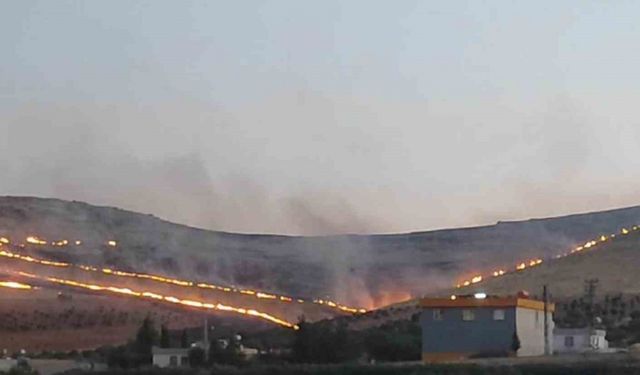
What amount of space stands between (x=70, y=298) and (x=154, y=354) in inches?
1966

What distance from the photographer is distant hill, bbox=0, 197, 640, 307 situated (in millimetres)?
150375

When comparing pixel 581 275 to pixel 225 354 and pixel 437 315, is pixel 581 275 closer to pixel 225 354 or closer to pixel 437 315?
pixel 437 315

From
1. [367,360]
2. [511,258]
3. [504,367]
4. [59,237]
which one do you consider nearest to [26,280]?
[59,237]

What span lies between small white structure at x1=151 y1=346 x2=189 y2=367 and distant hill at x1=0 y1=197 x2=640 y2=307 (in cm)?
6570

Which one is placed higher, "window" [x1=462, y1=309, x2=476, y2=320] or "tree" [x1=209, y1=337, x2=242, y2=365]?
"window" [x1=462, y1=309, x2=476, y2=320]

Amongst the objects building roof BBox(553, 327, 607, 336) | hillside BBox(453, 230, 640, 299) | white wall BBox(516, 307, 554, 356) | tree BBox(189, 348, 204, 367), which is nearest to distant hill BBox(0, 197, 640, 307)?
hillside BBox(453, 230, 640, 299)

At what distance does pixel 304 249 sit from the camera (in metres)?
176

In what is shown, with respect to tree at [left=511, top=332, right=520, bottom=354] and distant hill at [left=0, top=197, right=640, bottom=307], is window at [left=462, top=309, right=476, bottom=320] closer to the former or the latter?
tree at [left=511, top=332, right=520, bottom=354]

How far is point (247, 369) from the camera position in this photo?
57719 millimetres

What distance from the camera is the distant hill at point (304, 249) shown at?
493 feet

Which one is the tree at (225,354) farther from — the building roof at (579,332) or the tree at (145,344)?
the building roof at (579,332)

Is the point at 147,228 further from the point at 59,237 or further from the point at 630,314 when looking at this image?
the point at 630,314

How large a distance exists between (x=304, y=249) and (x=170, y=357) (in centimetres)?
10629

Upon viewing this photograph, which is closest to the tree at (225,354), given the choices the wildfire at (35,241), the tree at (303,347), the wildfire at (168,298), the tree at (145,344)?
the tree at (303,347)
